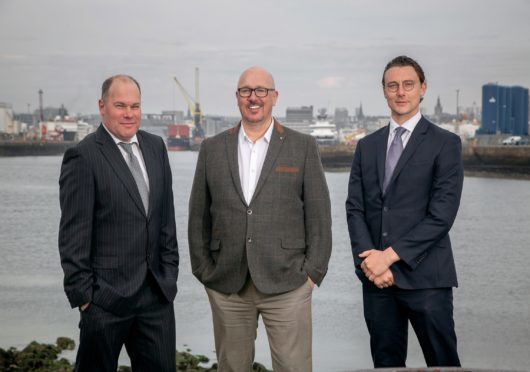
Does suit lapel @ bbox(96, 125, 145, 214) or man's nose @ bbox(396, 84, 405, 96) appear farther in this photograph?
man's nose @ bbox(396, 84, 405, 96)

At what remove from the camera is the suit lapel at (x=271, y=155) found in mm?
2701

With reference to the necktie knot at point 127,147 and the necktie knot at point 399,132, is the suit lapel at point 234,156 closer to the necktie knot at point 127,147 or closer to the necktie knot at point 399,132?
the necktie knot at point 127,147

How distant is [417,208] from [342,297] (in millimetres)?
10099

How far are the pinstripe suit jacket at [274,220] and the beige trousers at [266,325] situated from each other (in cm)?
5

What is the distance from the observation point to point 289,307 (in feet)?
8.90

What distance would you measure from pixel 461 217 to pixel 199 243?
24.0m

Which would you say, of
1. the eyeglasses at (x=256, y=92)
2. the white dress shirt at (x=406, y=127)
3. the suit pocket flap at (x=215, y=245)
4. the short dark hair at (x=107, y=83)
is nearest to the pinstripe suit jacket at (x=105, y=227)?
the short dark hair at (x=107, y=83)

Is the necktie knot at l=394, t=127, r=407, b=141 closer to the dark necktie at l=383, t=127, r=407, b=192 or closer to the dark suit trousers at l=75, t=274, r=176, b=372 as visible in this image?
the dark necktie at l=383, t=127, r=407, b=192

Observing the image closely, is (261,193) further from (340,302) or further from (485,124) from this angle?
(485,124)

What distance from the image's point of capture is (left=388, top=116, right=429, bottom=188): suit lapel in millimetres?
2721

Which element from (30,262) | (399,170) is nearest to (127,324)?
(399,170)

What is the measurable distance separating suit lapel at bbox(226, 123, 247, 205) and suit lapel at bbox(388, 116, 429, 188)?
1.64 feet

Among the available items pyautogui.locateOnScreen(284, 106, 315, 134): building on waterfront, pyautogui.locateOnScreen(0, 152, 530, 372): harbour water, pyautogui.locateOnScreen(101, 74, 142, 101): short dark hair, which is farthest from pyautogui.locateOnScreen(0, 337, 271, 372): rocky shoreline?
pyautogui.locateOnScreen(284, 106, 315, 134): building on waterfront

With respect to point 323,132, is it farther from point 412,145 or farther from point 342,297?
point 412,145
